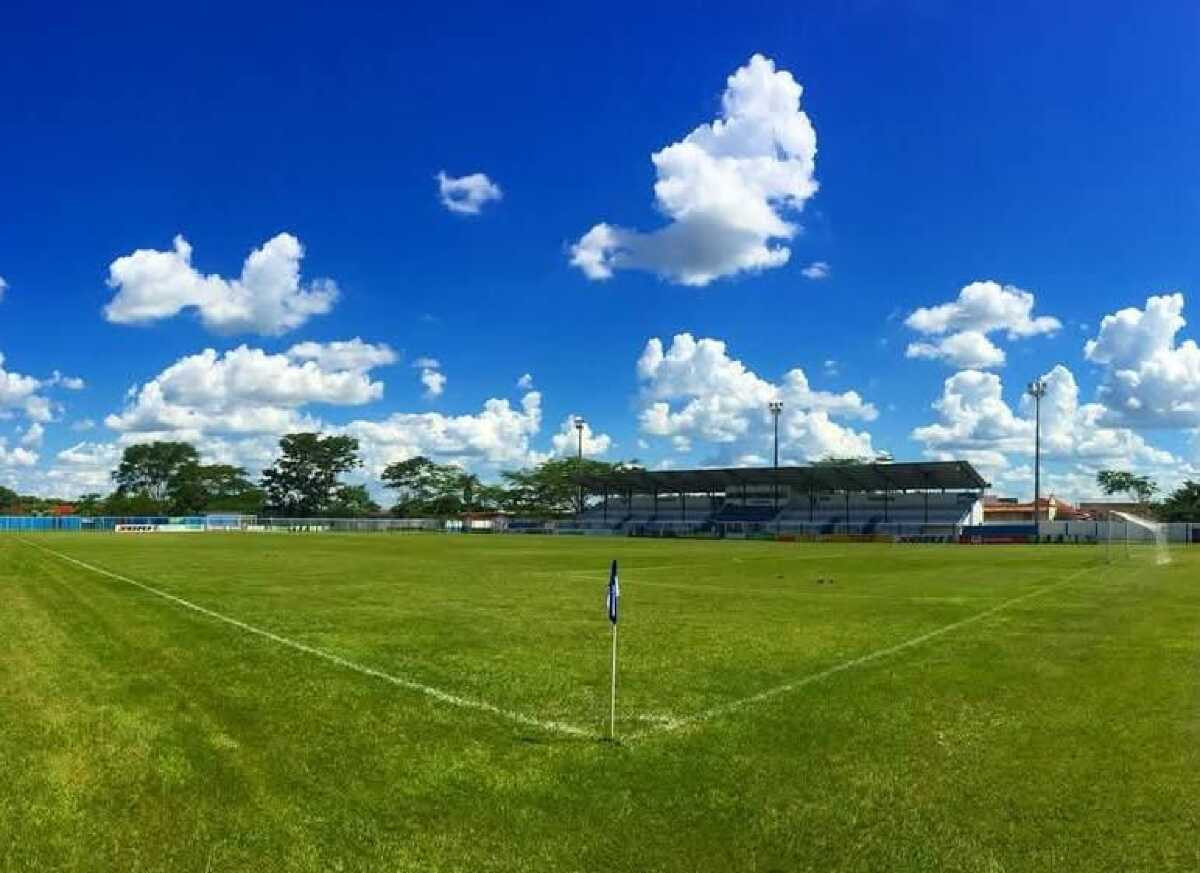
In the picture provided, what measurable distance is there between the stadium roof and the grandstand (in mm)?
111

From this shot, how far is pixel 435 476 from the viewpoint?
587 ft

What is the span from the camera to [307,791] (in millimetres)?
7156

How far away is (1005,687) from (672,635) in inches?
233

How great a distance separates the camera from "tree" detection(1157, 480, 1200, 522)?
4966 inches

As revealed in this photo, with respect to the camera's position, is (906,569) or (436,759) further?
(906,569)

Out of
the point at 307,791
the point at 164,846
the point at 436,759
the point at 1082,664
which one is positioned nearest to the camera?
the point at 164,846

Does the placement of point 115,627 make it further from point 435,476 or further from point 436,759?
point 435,476

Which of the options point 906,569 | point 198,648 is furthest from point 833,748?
point 906,569

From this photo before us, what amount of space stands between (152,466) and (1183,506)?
170 m

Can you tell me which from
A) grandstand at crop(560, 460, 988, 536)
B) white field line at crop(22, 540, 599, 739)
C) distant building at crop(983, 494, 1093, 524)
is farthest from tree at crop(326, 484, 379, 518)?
white field line at crop(22, 540, 599, 739)

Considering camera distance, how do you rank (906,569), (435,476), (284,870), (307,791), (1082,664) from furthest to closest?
1. (435,476)
2. (906,569)
3. (1082,664)
4. (307,791)
5. (284,870)

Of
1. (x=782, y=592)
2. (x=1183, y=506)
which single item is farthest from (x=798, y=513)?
(x=782, y=592)

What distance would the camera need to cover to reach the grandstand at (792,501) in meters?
105

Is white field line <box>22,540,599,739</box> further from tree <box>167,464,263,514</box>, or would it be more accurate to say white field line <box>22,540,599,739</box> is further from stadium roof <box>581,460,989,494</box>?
tree <box>167,464,263,514</box>
